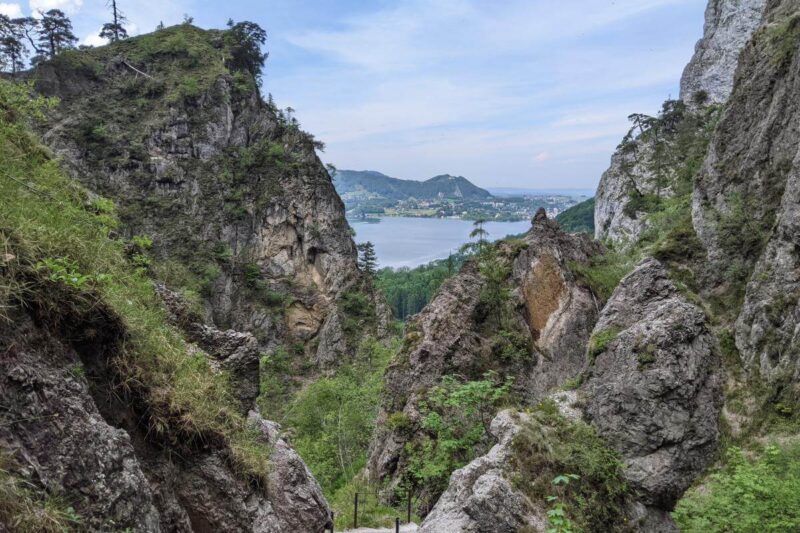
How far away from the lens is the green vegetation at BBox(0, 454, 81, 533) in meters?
3.18

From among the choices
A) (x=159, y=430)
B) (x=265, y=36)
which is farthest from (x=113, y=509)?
(x=265, y=36)

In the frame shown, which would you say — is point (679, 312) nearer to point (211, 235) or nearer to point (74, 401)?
point (74, 401)

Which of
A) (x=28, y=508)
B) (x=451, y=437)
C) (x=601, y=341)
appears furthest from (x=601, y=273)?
(x=28, y=508)

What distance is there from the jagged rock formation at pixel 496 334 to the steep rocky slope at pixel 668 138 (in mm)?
28534

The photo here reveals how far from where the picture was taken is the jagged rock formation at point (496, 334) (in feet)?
54.9

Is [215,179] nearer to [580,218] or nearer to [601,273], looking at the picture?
[601,273]

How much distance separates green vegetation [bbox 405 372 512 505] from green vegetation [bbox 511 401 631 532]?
232 cm

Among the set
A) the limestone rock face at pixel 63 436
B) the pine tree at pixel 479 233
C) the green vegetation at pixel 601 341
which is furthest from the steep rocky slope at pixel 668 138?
the limestone rock face at pixel 63 436

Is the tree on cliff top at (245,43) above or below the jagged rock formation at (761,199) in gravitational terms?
above

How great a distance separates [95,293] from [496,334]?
48.4 ft

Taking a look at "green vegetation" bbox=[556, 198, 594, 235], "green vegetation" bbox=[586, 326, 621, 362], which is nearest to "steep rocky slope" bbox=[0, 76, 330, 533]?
"green vegetation" bbox=[586, 326, 621, 362]

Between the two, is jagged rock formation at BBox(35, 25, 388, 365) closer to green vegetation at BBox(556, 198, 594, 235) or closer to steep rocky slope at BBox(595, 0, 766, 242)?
steep rocky slope at BBox(595, 0, 766, 242)

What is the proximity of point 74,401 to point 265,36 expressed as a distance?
2975 inches

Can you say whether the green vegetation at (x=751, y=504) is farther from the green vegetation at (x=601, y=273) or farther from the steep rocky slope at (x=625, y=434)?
the green vegetation at (x=601, y=273)
